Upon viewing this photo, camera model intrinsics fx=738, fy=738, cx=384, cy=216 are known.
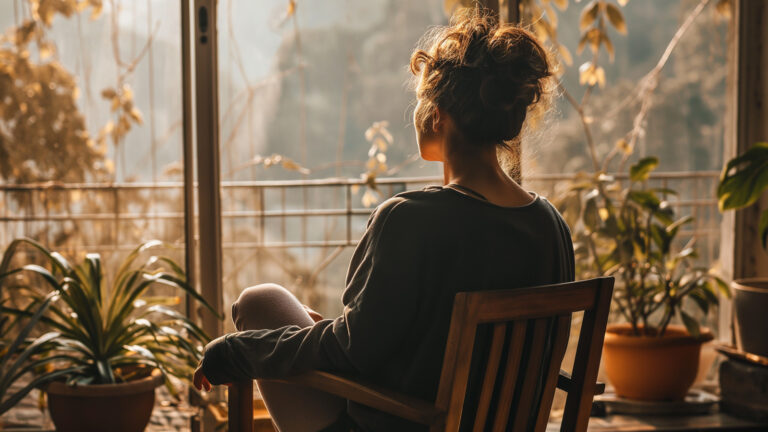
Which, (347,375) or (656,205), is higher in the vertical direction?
(656,205)

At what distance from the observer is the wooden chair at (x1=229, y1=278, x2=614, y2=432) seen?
3.83 ft

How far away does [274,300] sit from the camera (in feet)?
4.83

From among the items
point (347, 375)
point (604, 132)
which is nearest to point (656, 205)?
point (604, 132)

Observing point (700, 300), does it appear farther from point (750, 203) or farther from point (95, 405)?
point (95, 405)

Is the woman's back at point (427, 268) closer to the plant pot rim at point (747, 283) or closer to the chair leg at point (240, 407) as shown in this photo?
the chair leg at point (240, 407)

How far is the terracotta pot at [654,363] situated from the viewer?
2.69 meters

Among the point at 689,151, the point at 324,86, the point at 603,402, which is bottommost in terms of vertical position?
the point at 603,402

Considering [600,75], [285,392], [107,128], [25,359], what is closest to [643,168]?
[600,75]

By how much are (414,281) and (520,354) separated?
0.22 meters

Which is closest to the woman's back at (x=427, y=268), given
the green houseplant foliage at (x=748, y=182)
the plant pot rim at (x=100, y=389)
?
the plant pot rim at (x=100, y=389)

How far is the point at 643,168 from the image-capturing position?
9.03ft

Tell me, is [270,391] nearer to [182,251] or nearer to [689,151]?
[182,251]

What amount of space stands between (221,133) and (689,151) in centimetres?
183

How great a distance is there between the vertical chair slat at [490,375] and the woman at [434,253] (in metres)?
0.09
